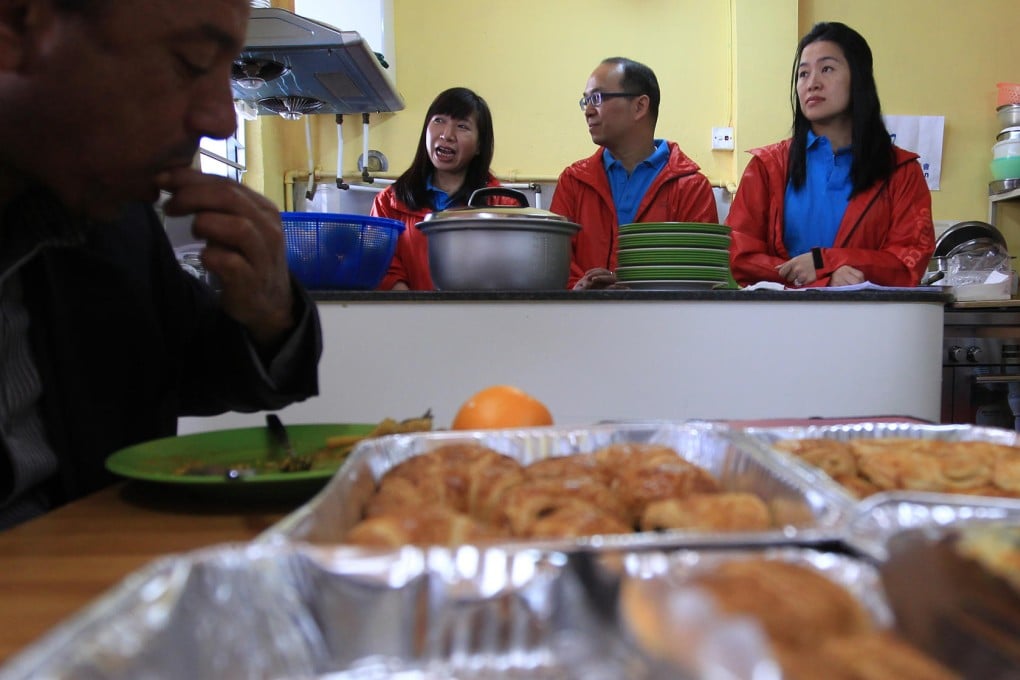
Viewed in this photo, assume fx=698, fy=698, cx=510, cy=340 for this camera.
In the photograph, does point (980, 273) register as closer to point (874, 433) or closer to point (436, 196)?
point (436, 196)

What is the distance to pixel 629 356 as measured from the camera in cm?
161

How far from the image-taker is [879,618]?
0.40 meters

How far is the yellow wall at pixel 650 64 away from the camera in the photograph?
154 inches

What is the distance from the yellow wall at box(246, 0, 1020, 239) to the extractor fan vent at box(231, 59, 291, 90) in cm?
181

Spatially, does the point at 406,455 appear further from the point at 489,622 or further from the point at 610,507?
the point at 489,622

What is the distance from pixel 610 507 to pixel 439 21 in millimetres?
3878

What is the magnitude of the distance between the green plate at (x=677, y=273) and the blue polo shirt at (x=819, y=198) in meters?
1.03

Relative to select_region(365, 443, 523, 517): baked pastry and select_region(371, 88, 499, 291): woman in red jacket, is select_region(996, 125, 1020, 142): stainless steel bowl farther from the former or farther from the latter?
select_region(365, 443, 523, 517): baked pastry

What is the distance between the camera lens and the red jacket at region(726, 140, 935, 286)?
85.0 inches

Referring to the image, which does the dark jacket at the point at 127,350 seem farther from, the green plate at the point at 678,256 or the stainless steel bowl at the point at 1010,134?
the stainless steel bowl at the point at 1010,134

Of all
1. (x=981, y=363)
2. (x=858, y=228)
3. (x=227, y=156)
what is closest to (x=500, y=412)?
(x=858, y=228)

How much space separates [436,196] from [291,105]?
682mm

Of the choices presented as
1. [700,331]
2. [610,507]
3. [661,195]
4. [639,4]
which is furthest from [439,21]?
[610,507]

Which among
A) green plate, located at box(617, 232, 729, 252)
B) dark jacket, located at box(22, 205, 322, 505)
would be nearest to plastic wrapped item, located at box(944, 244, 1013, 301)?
green plate, located at box(617, 232, 729, 252)
